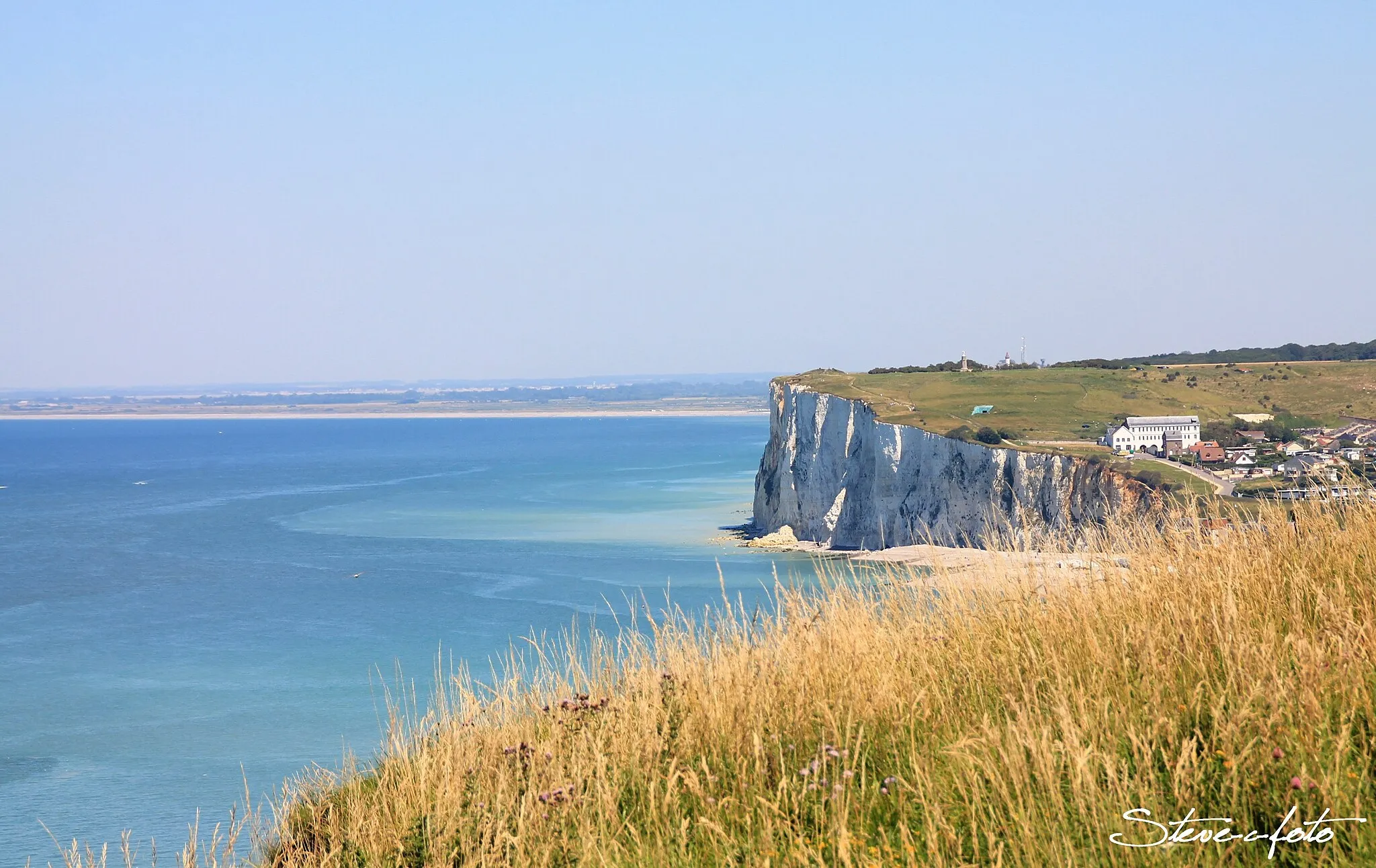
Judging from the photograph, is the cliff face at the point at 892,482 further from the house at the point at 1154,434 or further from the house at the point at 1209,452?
the house at the point at 1154,434

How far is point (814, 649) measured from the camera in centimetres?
469

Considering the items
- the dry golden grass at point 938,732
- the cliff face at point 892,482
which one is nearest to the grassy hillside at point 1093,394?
the cliff face at point 892,482

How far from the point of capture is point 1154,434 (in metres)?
51.8

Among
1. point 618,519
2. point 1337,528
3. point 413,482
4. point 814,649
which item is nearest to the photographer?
point 814,649

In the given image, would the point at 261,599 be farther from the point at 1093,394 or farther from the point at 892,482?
the point at 1093,394

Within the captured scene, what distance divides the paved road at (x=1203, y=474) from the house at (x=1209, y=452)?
107cm

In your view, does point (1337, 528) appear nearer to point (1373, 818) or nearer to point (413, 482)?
point (1373, 818)

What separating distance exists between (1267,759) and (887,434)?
51224 mm

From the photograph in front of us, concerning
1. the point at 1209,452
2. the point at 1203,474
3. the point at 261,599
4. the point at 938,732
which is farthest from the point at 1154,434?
the point at 938,732

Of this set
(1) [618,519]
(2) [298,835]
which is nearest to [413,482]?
(1) [618,519]

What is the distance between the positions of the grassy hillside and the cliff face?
1.67 m

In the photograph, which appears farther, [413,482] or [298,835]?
[413,482]

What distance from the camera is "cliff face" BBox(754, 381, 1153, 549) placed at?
43406 millimetres

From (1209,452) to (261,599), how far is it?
127 feet
